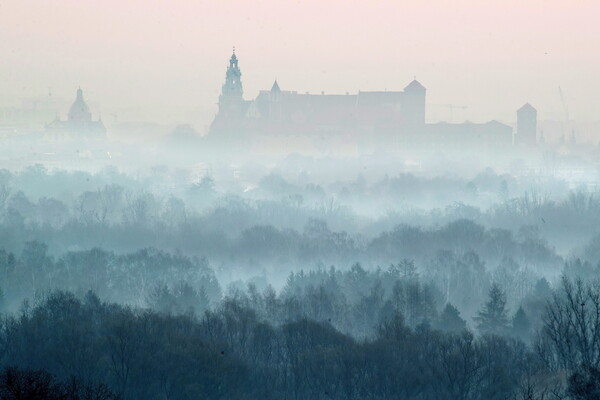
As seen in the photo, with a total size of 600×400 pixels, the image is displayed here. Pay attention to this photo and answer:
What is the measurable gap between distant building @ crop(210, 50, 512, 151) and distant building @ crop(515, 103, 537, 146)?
1239 mm

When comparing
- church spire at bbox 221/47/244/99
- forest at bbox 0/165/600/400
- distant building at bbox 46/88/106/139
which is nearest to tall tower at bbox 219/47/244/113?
church spire at bbox 221/47/244/99

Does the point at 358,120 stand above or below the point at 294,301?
above

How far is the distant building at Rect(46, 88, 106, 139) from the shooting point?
161 m

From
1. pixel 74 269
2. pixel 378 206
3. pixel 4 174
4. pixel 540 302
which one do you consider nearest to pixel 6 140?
pixel 4 174

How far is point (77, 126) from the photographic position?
16175cm

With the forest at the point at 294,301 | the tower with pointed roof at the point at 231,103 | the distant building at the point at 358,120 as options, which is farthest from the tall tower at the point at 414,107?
the forest at the point at 294,301

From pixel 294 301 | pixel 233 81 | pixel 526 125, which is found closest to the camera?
pixel 294 301

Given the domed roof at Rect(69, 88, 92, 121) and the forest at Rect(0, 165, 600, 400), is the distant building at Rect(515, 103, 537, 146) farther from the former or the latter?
the forest at Rect(0, 165, 600, 400)

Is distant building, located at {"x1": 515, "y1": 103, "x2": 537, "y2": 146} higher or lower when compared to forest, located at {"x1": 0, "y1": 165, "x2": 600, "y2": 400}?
higher

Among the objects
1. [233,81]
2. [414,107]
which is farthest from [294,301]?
[414,107]

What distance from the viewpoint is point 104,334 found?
115 ft

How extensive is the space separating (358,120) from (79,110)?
26.1 metres

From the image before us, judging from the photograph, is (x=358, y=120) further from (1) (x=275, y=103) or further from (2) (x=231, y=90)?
(2) (x=231, y=90)

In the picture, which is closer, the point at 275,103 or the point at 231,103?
the point at 231,103
